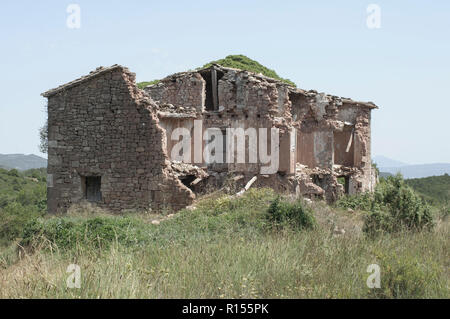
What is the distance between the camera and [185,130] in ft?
52.3

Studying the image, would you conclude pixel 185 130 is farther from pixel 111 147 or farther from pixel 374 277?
pixel 374 277

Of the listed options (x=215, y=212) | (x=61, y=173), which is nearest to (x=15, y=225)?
(x=61, y=173)

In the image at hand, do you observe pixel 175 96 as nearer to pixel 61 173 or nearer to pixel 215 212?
pixel 61 173

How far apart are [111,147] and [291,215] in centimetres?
674

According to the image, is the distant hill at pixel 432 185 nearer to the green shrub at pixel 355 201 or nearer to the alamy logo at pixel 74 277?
the green shrub at pixel 355 201

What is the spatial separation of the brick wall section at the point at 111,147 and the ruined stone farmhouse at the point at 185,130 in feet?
0.11

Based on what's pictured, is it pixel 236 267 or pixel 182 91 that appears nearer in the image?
pixel 236 267

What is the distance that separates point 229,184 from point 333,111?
21.5 feet

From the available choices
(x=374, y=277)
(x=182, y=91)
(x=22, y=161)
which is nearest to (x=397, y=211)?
(x=374, y=277)

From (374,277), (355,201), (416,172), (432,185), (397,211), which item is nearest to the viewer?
(374,277)

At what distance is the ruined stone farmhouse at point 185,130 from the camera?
13828 millimetres

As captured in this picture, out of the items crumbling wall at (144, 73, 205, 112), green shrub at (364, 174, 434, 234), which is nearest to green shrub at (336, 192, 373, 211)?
green shrub at (364, 174, 434, 234)

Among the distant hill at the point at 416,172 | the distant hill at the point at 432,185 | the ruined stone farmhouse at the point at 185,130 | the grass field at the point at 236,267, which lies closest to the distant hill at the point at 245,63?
the ruined stone farmhouse at the point at 185,130
